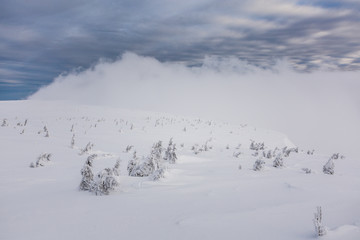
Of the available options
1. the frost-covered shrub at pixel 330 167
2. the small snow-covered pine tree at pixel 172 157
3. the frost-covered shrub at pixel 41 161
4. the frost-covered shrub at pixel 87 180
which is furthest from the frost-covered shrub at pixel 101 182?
the frost-covered shrub at pixel 330 167

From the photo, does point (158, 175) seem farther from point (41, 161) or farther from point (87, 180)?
point (41, 161)

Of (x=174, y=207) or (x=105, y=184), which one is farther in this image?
(x=105, y=184)

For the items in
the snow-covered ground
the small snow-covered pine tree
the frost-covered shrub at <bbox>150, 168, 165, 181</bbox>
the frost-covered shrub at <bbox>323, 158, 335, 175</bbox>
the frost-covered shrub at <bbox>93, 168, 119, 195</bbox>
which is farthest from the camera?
the small snow-covered pine tree

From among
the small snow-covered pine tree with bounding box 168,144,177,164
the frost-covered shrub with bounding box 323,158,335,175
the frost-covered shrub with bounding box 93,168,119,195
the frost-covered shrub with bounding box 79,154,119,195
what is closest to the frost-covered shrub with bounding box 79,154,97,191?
the frost-covered shrub with bounding box 79,154,119,195

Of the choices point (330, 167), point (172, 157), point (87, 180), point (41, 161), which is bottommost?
point (41, 161)

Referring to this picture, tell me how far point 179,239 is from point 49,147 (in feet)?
28.6

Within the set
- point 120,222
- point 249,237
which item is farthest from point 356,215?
point 120,222

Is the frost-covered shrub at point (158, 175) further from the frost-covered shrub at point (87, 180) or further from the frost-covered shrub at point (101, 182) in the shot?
the frost-covered shrub at point (87, 180)

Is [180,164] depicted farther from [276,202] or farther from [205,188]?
[276,202]

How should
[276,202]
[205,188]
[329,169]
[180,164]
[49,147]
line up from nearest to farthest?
[276,202]
[205,188]
[329,169]
[180,164]
[49,147]

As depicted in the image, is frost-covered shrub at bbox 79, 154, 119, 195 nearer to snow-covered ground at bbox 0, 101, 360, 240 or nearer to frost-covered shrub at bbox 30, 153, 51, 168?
snow-covered ground at bbox 0, 101, 360, 240

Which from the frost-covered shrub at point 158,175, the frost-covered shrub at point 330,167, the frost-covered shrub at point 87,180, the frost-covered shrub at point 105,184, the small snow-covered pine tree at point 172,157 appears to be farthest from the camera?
the small snow-covered pine tree at point 172,157

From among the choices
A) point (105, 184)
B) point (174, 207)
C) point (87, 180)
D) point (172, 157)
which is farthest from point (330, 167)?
point (87, 180)

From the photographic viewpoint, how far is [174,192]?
14.3 feet
